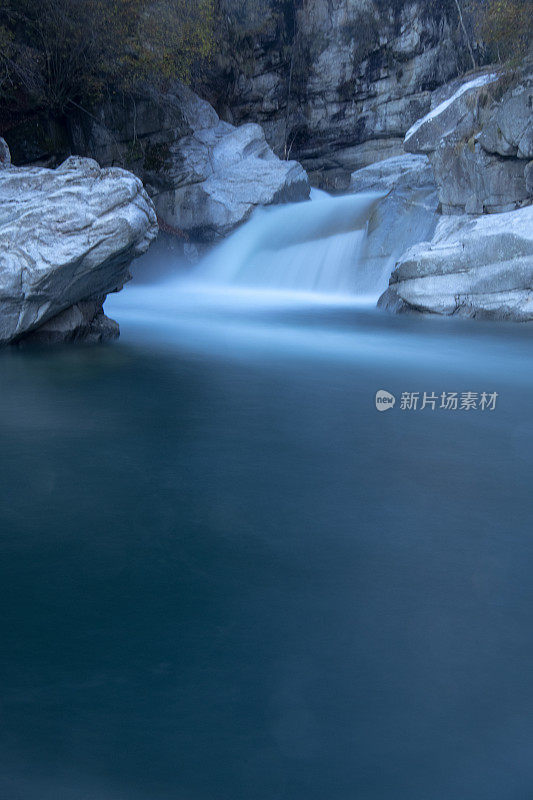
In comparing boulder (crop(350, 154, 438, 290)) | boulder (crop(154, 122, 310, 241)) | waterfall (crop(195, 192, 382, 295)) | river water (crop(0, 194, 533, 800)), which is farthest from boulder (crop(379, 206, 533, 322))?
boulder (crop(154, 122, 310, 241))

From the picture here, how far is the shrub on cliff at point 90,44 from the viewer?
52.9 feet

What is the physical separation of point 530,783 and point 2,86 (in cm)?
1895

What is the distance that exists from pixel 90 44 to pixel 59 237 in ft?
40.5

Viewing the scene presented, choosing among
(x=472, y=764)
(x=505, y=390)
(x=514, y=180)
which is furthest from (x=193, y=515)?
(x=514, y=180)

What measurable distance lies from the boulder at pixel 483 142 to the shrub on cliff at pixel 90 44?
26.5 feet

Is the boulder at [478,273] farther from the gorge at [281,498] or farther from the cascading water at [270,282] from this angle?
the cascading water at [270,282]

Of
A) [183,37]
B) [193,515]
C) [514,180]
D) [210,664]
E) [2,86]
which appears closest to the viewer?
[210,664]

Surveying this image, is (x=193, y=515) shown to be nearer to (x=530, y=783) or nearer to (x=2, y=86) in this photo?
(x=530, y=783)

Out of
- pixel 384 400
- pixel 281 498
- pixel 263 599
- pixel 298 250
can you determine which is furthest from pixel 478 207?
pixel 263 599

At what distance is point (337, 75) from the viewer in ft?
84.1

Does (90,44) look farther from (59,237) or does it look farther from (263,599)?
(263,599)

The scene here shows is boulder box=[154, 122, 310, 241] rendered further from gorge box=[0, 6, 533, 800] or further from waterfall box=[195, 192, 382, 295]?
gorge box=[0, 6, 533, 800]

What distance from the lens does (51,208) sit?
23.7 ft

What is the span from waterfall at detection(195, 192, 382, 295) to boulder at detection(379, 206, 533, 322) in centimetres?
310
